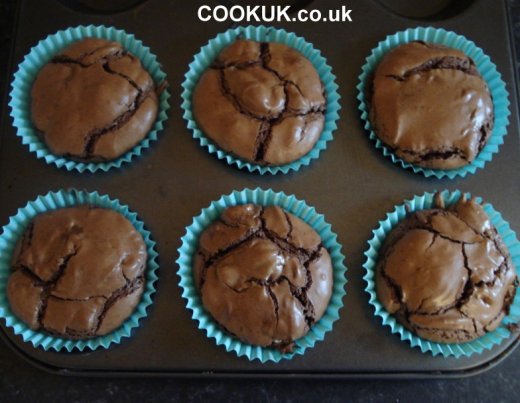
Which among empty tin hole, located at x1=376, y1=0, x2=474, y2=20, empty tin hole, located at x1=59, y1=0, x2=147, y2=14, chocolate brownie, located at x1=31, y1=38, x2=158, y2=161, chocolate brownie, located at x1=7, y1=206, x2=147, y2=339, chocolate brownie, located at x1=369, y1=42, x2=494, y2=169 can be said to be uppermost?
empty tin hole, located at x1=376, y1=0, x2=474, y2=20

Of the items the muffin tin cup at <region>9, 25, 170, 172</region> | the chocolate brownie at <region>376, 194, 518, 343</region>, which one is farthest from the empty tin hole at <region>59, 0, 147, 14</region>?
the chocolate brownie at <region>376, 194, 518, 343</region>

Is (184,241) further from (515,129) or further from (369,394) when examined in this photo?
(515,129)

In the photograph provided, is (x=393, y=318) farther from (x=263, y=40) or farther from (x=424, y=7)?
(x=424, y=7)

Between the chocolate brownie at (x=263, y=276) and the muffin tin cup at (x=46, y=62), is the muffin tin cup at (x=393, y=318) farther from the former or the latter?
the muffin tin cup at (x=46, y=62)

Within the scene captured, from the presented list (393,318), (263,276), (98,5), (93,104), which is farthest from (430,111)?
(98,5)

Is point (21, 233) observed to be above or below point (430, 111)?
below

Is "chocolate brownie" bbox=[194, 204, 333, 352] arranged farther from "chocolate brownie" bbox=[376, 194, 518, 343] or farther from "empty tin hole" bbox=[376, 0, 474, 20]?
"empty tin hole" bbox=[376, 0, 474, 20]
